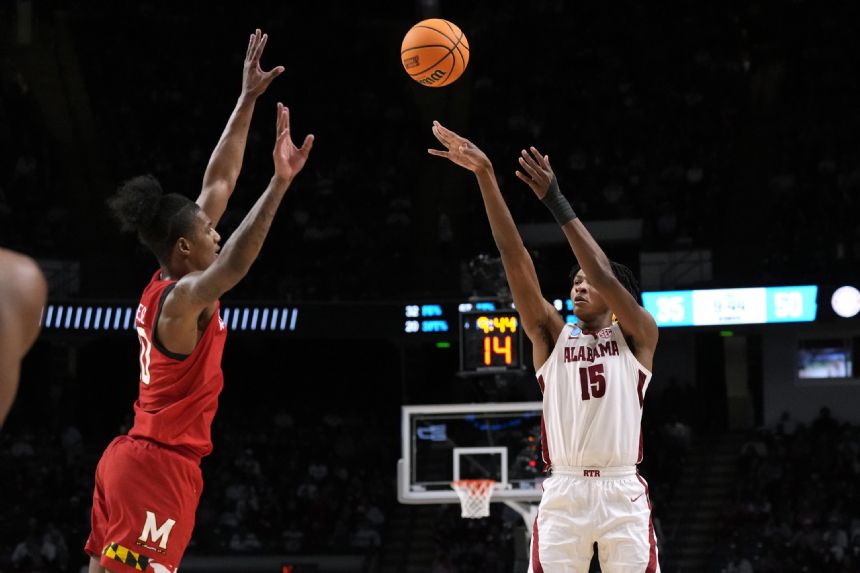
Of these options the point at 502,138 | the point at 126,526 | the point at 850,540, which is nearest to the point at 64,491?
the point at 502,138

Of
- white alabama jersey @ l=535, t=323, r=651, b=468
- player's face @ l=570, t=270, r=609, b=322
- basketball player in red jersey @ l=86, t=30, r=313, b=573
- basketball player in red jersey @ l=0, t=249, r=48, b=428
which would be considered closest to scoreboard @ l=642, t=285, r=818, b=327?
player's face @ l=570, t=270, r=609, b=322

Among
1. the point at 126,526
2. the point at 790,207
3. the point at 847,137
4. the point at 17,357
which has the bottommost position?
the point at 126,526

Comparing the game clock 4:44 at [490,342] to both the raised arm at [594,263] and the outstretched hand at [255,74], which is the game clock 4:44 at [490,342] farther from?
the outstretched hand at [255,74]

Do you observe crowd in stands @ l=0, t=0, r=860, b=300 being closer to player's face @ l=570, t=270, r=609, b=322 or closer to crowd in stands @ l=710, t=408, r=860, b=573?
crowd in stands @ l=710, t=408, r=860, b=573

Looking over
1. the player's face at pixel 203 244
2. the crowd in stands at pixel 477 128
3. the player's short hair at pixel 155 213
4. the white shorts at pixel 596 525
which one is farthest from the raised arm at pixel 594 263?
the crowd in stands at pixel 477 128

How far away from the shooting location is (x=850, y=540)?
1742 centimetres

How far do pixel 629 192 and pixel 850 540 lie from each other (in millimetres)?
7069

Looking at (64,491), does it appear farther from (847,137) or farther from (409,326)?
(847,137)

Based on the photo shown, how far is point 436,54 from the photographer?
7.47m

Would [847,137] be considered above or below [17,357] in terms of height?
above

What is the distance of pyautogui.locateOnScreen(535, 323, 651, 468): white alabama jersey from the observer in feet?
18.2

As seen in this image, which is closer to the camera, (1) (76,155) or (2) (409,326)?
(2) (409,326)

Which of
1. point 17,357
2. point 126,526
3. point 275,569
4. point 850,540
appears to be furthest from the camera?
point 275,569

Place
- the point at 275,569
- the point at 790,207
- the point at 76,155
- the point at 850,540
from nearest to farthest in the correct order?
the point at 850,540 < the point at 275,569 < the point at 790,207 < the point at 76,155
